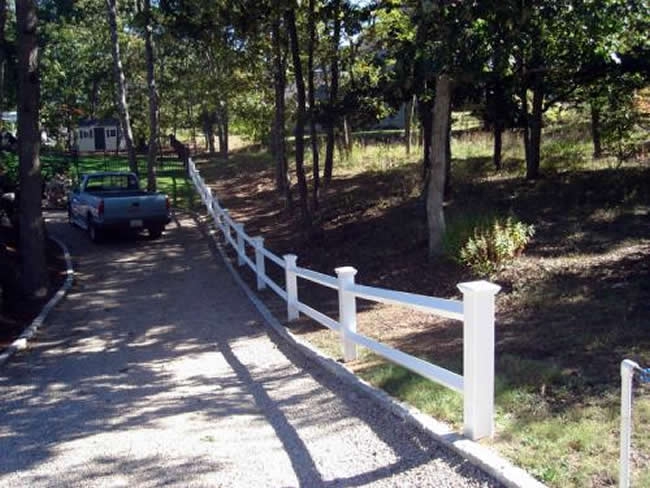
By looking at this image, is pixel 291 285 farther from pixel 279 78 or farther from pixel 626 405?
pixel 279 78

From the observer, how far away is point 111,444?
5750 mm

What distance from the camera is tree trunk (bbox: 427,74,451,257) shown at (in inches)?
444

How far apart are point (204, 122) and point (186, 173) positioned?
11846mm

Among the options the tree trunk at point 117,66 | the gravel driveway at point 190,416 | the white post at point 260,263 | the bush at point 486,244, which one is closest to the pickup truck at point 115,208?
the tree trunk at point 117,66

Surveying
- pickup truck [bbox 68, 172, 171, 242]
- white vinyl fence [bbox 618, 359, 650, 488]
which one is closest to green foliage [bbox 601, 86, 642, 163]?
pickup truck [bbox 68, 172, 171, 242]

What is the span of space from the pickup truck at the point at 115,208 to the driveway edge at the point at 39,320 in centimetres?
146

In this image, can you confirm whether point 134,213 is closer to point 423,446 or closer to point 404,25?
point 404,25

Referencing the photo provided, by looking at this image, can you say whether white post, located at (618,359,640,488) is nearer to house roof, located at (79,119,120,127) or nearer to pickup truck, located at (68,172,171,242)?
pickup truck, located at (68,172,171,242)

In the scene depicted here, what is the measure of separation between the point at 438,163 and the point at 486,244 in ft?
5.32

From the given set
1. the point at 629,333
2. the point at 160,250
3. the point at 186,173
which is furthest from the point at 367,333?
the point at 186,173

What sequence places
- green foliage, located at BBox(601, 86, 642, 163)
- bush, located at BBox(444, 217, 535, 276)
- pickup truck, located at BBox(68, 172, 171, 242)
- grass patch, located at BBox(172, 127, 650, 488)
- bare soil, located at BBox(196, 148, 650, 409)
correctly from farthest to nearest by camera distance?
pickup truck, located at BBox(68, 172, 171, 242)
green foliage, located at BBox(601, 86, 642, 163)
bush, located at BBox(444, 217, 535, 276)
bare soil, located at BBox(196, 148, 650, 409)
grass patch, located at BBox(172, 127, 650, 488)

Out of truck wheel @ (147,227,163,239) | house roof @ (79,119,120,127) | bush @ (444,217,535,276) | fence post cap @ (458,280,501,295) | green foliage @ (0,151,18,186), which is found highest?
house roof @ (79,119,120,127)


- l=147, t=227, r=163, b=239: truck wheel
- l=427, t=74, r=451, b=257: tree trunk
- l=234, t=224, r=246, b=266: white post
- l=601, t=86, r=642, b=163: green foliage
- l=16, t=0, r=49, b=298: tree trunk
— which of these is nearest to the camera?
l=427, t=74, r=451, b=257: tree trunk

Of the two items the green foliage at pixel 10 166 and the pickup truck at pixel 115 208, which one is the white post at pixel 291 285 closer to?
the pickup truck at pixel 115 208
